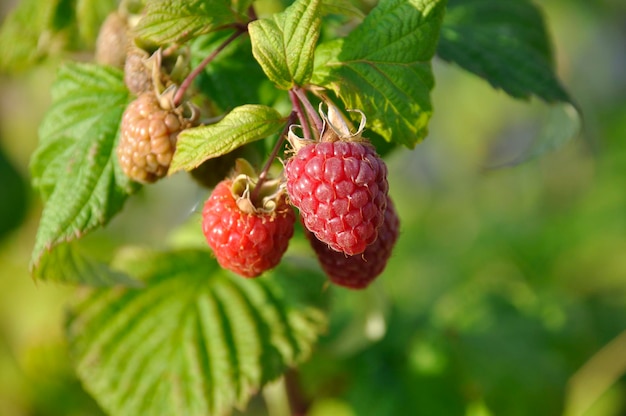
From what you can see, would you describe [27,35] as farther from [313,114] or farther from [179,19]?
[313,114]

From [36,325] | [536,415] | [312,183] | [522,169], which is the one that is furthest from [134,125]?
[522,169]

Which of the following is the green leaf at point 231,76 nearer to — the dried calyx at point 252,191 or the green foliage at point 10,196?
the dried calyx at point 252,191

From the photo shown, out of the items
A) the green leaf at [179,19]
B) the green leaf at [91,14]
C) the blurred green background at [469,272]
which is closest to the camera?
the green leaf at [179,19]

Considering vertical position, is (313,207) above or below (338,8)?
below

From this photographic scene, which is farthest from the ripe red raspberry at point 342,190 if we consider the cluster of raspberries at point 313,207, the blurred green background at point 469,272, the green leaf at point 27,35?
the green leaf at point 27,35

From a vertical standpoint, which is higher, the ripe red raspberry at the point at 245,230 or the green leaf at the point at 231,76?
the green leaf at the point at 231,76

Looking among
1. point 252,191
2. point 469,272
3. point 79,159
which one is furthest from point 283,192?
point 469,272
